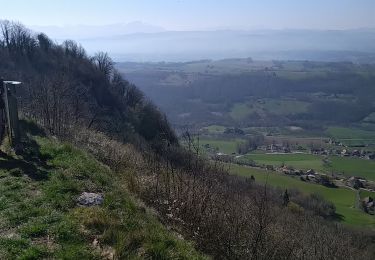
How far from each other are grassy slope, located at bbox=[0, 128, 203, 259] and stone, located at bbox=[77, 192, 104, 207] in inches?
5.0

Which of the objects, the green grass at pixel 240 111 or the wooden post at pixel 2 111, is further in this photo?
the green grass at pixel 240 111

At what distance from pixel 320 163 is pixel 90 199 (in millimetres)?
70570

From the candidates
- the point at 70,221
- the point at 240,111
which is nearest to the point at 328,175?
the point at 70,221

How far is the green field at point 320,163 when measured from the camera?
6931 centimetres

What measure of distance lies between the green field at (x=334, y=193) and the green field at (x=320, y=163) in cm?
1200

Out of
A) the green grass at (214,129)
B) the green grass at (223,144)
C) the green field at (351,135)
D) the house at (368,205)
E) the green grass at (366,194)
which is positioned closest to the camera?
the house at (368,205)

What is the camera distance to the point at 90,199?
8273 millimetres

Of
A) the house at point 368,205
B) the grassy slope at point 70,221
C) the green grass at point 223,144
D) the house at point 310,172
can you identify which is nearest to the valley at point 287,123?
the green grass at point 223,144

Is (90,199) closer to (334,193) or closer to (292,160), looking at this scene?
(334,193)

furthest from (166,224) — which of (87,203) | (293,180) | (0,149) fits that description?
(293,180)

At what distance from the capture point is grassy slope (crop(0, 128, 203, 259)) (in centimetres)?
627

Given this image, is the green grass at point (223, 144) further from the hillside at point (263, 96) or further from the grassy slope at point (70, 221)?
the grassy slope at point (70, 221)

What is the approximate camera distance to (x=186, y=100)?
465 feet

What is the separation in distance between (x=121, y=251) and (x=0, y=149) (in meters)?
6.62
